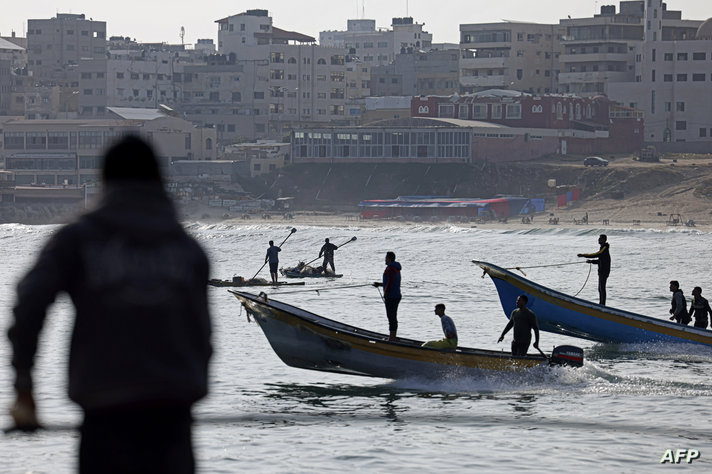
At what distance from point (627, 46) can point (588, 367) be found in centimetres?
10519

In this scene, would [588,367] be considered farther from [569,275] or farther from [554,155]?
[554,155]

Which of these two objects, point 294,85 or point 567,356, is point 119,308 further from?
point 294,85

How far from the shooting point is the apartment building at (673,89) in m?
109

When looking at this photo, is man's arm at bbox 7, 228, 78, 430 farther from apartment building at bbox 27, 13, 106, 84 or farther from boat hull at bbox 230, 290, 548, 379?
apartment building at bbox 27, 13, 106, 84

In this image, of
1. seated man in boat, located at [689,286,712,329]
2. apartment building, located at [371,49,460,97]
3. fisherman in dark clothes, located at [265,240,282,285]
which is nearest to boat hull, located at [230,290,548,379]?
seated man in boat, located at [689,286,712,329]

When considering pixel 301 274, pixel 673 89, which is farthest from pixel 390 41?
pixel 301 274

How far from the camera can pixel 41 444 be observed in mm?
16375

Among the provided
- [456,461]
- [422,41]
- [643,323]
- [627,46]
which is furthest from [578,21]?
[456,461]

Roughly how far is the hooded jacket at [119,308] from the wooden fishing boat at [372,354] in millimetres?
15151

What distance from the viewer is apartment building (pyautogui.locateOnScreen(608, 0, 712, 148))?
357 ft

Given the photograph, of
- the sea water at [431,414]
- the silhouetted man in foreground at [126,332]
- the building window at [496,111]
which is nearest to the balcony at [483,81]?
the building window at [496,111]

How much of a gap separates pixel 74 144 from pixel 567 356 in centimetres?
9372

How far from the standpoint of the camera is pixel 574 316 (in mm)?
24828

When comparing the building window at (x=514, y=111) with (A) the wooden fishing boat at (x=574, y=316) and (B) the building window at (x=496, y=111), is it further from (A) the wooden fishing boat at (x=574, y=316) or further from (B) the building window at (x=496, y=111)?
(A) the wooden fishing boat at (x=574, y=316)
